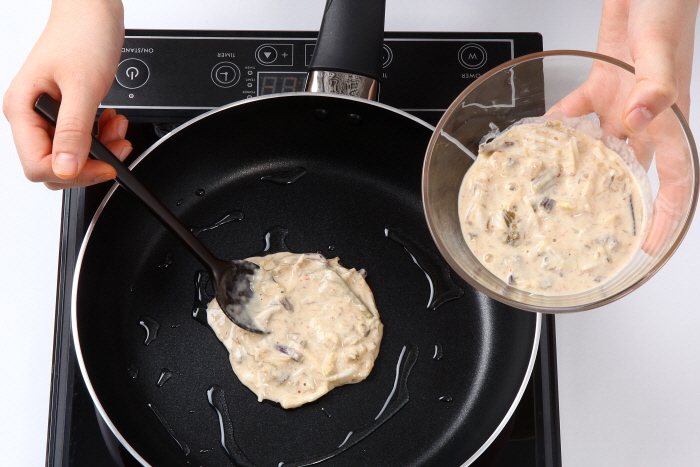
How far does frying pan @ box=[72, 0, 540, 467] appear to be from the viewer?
1170mm

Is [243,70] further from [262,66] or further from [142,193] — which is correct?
[142,193]

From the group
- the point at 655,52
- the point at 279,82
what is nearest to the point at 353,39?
the point at 279,82

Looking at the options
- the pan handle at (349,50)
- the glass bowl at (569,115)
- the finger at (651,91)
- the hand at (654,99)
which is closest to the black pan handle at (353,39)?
the pan handle at (349,50)

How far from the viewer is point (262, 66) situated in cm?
133

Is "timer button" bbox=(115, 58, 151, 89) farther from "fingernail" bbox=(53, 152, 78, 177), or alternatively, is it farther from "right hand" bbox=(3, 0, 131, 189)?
"fingernail" bbox=(53, 152, 78, 177)

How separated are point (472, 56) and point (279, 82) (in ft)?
1.37

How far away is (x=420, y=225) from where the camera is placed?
4.38 feet

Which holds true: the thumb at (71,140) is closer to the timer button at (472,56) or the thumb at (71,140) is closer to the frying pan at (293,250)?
the frying pan at (293,250)

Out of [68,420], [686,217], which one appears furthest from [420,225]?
[68,420]

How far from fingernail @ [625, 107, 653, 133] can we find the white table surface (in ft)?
1.47

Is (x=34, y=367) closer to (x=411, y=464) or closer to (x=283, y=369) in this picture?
(x=283, y=369)

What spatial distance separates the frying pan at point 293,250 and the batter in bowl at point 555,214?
136 mm

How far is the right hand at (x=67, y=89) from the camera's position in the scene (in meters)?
1.02

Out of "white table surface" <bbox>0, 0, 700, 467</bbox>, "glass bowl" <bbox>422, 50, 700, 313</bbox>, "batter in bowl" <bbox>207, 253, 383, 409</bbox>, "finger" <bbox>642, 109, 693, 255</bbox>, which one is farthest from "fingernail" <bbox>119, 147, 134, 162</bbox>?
"finger" <bbox>642, 109, 693, 255</bbox>
